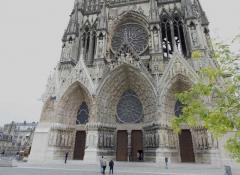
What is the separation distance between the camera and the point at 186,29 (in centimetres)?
1756

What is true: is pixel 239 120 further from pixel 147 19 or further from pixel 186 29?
pixel 147 19

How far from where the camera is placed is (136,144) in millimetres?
15695

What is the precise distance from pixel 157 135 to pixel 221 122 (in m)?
8.92

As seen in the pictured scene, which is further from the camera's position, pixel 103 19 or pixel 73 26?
pixel 73 26

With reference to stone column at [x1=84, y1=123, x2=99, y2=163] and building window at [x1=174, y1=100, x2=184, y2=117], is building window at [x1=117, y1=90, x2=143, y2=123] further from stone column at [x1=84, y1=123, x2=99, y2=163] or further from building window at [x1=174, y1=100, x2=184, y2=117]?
building window at [x1=174, y1=100, x2=184, y2=117]

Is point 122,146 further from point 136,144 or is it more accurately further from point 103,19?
point 103,19

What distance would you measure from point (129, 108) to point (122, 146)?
3.34m

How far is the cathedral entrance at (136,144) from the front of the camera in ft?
50.7

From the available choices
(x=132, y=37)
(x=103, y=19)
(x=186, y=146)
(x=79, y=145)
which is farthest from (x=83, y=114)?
(x=103, y=19)

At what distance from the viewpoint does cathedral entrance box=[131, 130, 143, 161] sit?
50.7 feet

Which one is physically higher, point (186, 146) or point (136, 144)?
point (136, 144)

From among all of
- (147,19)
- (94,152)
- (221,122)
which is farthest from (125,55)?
(221,122)

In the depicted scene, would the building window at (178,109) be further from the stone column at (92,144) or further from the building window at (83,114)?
the building window at (83,114)

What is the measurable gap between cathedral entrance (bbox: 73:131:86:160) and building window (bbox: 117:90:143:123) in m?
3.64
